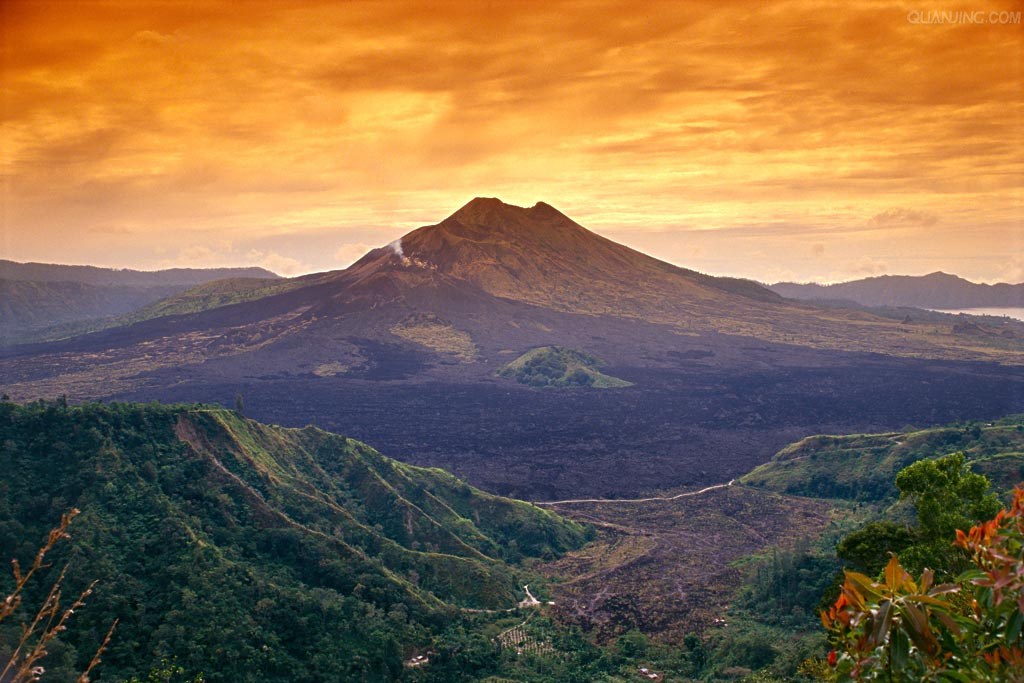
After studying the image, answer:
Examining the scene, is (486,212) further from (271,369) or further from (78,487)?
(78,487)

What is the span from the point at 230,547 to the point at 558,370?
81003 mm

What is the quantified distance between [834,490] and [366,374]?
69333mm

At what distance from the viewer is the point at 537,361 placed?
105875mm

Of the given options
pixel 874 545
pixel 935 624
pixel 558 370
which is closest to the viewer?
pixel 935 624

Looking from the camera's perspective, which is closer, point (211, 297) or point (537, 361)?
point (537, 361)

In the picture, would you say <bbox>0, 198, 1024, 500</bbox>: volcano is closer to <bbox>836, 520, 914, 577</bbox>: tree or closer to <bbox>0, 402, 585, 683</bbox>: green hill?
<bbox>0, 402, 585, 683</bbox>: green hill

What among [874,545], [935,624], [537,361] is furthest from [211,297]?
[935,624]

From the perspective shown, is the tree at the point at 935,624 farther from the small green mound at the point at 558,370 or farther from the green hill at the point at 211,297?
the green hill at the point at 211,297

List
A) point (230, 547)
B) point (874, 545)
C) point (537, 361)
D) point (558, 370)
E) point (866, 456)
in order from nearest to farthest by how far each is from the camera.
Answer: point (874, 545)
point (230, 547)
point (866, 456)
point (558, 370)
point (537, 361)

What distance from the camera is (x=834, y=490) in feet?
168

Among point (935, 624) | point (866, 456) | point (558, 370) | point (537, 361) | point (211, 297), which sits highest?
point (211, 297)

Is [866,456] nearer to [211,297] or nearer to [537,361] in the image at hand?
[537,361]

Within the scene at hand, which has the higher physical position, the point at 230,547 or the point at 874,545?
the point at 874,545

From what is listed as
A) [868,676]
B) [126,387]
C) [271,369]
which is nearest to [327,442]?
[868,676]
